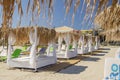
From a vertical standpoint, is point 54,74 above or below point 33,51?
below

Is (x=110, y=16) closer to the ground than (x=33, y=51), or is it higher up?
higher up

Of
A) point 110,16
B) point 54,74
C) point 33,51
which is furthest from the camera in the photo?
point 33,51

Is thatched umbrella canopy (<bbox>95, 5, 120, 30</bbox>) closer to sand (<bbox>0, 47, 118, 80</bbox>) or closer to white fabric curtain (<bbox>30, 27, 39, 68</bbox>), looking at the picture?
sand (<bbox>0, 47, 118, 80</bbox>)

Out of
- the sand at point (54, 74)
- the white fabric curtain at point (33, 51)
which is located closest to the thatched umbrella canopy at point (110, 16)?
the sand at point (54, 74)

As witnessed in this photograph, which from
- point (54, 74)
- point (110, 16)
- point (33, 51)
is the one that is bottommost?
point (54, 74)

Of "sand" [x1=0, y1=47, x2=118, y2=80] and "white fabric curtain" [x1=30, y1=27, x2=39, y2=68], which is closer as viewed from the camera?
"sand" [x1=0, y1=47, x2=118, y2=80]

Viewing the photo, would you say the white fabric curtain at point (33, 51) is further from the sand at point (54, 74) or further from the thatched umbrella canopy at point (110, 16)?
the thatched umbrella canopy at point (110, 16)

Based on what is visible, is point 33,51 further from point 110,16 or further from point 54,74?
point 110,16

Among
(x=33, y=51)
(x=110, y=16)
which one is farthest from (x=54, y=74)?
(x=110, y=16)

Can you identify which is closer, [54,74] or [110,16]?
[110,16]

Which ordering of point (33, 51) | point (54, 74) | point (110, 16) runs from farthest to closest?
1. point (33, 51)
2. point (54, 74)
3. point (110, 16)

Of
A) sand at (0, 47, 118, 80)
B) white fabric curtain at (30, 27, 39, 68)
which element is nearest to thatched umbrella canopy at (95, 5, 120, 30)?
sand at (0, 47, 118, 80)

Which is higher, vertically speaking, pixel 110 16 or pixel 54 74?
pixel 110 16

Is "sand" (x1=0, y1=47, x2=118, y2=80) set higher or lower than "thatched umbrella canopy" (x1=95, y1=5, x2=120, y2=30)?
lower
